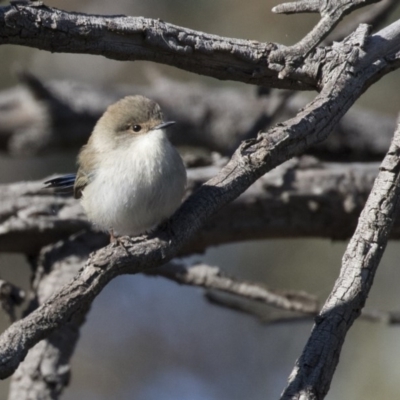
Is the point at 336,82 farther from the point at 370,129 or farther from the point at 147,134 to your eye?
the point at 370,129

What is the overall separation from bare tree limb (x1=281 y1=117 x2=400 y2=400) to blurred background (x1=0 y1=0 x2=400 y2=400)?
394 centimetres

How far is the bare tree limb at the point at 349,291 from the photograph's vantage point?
92.0 inches

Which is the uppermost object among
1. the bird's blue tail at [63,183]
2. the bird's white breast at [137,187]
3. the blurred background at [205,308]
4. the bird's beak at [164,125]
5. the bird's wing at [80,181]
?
the blurred background at [205,308]

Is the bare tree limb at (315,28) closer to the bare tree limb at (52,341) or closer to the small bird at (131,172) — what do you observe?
the small bird at (131,172)

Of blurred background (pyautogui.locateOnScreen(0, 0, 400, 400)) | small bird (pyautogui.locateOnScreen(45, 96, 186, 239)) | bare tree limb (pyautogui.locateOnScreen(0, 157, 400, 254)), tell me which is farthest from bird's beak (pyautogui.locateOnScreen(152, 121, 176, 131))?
blurred background (pyautogui.locateOnScreen(0, 0, 400, 400))

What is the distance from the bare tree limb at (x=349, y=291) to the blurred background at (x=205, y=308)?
3937 millimetres

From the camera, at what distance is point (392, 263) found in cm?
716

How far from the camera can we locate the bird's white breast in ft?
11.4

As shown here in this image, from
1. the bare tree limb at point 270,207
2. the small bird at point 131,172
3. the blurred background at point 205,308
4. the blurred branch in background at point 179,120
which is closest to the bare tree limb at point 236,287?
the bare tree limb at point 270,207

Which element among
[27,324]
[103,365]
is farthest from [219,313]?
[27,324]

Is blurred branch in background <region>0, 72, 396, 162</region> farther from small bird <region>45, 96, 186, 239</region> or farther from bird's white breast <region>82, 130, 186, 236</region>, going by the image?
bird's white breast <region>82, 130, 186, 236</region>

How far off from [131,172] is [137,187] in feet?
0.29

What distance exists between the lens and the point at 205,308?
806 centimetres

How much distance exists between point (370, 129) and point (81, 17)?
374 centimetres
